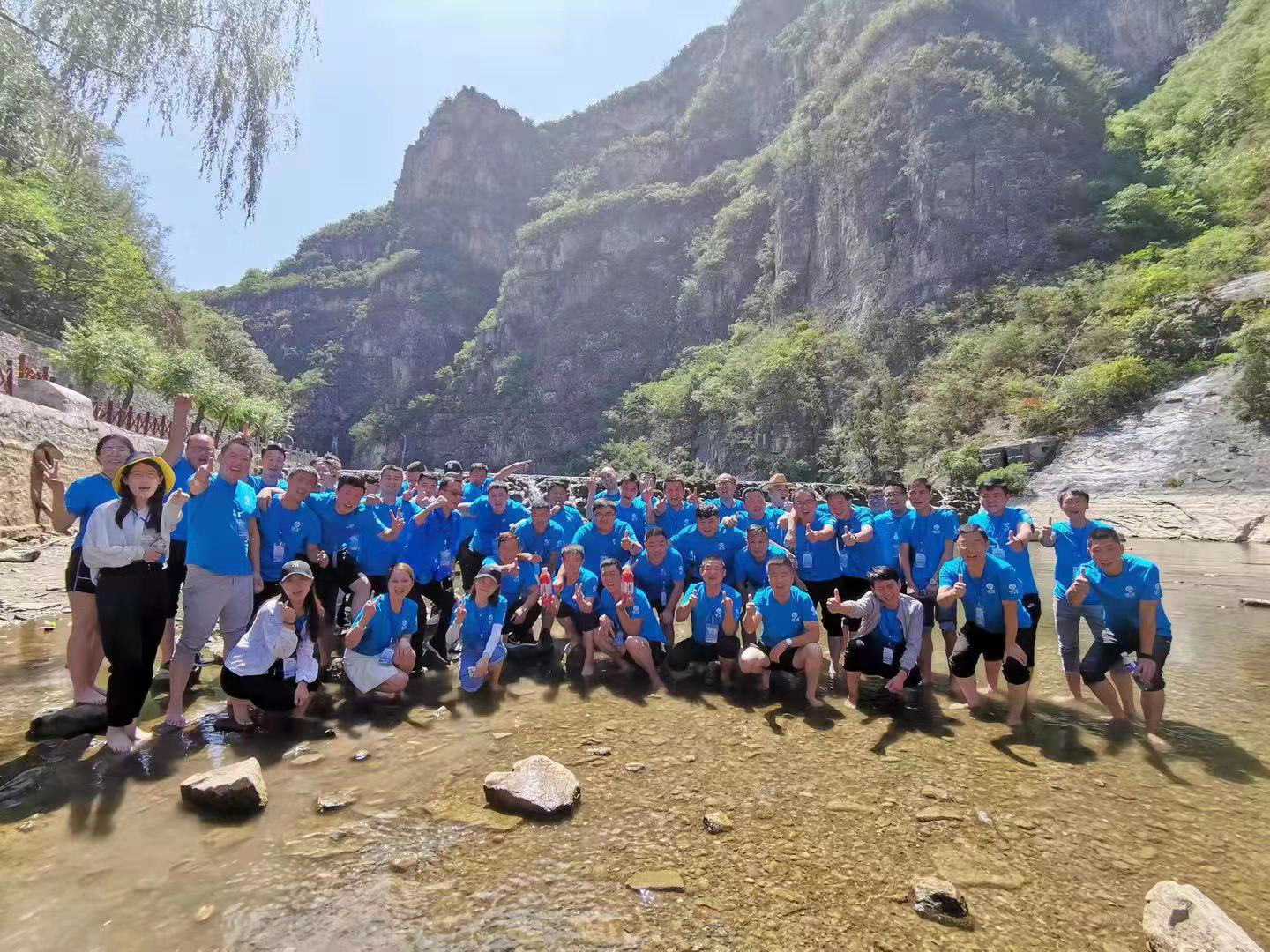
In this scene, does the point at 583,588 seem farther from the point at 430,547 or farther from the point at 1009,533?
the point at 1009,533

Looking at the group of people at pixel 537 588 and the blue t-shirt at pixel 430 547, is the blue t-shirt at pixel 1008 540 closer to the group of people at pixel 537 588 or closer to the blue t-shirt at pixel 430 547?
the group of people at pixel 537 588

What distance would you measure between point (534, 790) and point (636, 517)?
197 inches

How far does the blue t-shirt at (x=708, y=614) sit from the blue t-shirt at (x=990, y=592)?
2002 mm

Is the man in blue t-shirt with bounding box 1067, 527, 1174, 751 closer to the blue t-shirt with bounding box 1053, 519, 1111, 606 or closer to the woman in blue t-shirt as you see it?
the blue t-shirt with bounding box 1053, 519, 1111, 606

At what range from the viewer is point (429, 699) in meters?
5.53

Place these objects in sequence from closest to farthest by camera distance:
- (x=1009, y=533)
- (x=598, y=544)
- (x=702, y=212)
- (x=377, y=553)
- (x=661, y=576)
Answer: (x=1009, y=533) < (x=377, y=553) < (x=661, y=576) < (x=598, y=544) < (x=702, y=212)

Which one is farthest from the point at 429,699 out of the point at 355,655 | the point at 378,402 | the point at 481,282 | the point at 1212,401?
the point at 481,282

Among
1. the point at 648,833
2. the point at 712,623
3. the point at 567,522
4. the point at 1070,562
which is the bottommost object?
the point at 648,833

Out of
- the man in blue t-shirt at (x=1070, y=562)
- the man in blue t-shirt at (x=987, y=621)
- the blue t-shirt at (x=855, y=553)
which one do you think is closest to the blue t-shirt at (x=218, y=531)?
the blue t-shirt at (x=855, y=553)

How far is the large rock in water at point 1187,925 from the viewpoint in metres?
2.34

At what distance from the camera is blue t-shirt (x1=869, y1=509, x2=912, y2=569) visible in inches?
254

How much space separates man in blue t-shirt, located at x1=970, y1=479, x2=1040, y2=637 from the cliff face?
38.9 metres

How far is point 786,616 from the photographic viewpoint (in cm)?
566

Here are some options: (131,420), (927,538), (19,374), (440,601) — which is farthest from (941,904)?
(131,420)
